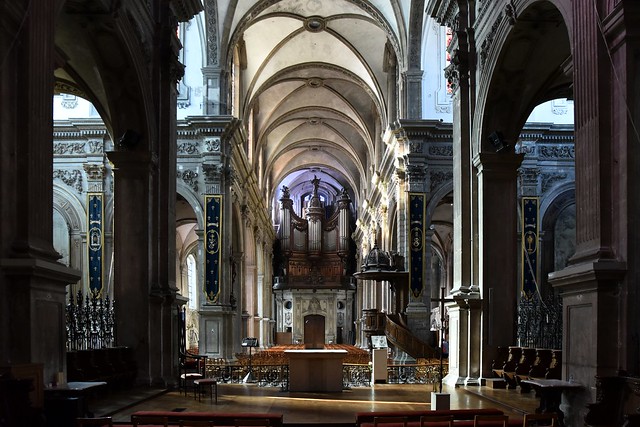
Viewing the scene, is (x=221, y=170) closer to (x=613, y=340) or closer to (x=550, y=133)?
(x=550, y=133)

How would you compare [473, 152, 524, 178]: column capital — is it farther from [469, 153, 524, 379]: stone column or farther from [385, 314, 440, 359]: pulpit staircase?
[385, 314, 440, 359]: pulpit staircase

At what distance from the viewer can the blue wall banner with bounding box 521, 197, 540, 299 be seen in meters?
20.9

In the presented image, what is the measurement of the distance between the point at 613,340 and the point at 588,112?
2.45 meters

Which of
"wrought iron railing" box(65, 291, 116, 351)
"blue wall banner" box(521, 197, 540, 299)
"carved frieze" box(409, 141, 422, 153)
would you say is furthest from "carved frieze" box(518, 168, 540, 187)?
"wrought iron railing" box(65, 291, 116, 351)

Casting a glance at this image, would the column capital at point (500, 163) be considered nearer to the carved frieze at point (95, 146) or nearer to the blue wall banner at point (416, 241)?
the blue wall banner at point (416, 241)

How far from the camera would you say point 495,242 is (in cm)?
1359

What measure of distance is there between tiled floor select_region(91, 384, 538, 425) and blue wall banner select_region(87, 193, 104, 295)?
26.9 feet

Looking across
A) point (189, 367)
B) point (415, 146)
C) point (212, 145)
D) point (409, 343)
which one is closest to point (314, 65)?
point (212, 145)

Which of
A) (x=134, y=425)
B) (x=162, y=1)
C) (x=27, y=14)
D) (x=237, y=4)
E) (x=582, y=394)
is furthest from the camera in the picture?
(x=237, y=4)

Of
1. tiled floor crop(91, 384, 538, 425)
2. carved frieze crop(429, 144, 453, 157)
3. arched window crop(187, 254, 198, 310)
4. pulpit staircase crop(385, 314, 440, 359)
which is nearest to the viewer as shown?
tiled floor crop(91, 384, 538, 425)

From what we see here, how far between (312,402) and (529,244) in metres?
10.8

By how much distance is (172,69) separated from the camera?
1439cm

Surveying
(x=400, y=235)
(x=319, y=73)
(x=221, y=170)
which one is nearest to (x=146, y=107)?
(x=221, y=170)

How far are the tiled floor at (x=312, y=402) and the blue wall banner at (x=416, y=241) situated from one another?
29.3ft
